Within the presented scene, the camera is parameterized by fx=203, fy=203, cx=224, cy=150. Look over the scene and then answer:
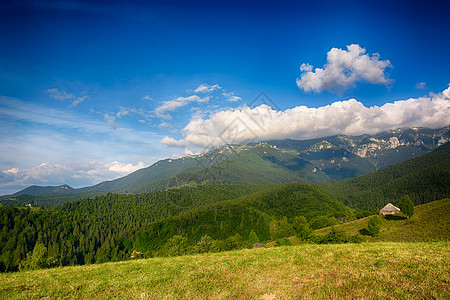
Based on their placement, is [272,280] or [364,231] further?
[364,231]

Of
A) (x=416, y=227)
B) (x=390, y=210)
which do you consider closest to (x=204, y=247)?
(x=416, y=227)

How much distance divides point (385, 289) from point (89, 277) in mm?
19229

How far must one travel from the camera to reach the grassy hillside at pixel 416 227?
177 ft

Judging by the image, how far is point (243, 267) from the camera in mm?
15312

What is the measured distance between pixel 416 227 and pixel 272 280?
275 feet

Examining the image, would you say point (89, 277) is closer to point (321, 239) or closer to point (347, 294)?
point (347, 294)

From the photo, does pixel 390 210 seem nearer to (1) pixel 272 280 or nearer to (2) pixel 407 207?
(2) pixel 407 207

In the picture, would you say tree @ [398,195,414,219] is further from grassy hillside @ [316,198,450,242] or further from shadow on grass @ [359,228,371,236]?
shadow on grass @ [359,228,371,236]

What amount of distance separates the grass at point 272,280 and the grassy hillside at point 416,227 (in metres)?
45.7

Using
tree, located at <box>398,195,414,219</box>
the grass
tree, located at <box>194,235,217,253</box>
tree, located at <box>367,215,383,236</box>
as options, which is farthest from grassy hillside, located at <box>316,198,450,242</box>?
tree, located at <box>194,235,217,253</box>

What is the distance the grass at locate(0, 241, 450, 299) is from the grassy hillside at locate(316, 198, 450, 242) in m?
45.7

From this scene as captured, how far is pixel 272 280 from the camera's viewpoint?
12.4 meters

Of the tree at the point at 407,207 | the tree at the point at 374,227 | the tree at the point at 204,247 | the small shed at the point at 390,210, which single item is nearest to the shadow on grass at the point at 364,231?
the tree at the point at 374,227

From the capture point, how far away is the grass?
9.92 m
